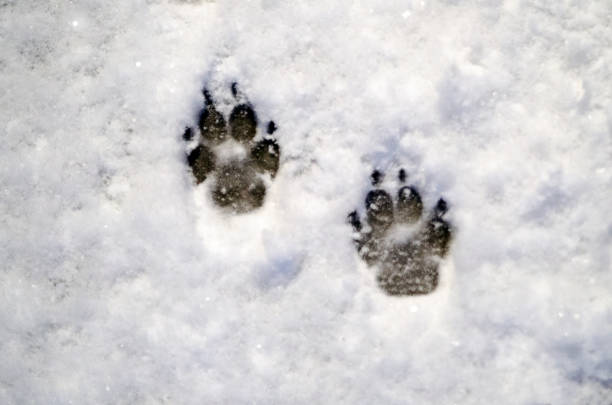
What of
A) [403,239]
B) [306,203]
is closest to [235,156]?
[306,203]

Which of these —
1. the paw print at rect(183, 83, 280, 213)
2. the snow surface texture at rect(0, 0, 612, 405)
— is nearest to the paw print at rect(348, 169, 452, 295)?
the snow surface texture at rect(0, 0, 612, 405)

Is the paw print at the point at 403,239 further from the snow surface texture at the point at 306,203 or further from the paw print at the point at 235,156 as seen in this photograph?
the paw print at the point at 235,156

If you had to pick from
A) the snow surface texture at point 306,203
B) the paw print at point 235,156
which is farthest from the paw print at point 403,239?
the paw print at point 235,156

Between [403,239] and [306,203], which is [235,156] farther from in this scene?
[403,239]

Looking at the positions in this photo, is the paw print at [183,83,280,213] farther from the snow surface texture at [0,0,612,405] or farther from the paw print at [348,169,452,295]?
the paw print at [348,169,452,295]

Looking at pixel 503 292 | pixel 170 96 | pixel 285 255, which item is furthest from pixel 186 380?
pixel 503 292

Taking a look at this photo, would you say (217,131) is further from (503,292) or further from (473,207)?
(503,292)
